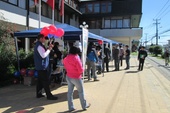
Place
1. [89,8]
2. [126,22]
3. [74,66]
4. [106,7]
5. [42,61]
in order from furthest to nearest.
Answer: [89,8] → [106,7] → [126,22] → [42,61] → [74,66]

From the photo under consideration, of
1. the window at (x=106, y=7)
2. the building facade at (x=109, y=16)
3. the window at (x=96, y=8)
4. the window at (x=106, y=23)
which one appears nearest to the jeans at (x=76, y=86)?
the building facade at (x=109, y=16)

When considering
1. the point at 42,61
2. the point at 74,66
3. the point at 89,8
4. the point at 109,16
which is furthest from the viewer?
the point at 89,8

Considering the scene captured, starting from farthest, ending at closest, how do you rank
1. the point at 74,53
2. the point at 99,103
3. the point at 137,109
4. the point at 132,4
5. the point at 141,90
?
1. the point at 132,4
2. the point at 141,90
3. the point at 99,103
4. the point at 137,109
5. the point at 74,53

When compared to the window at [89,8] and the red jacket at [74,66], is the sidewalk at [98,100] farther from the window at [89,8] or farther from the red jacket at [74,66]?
the window at [89,8]

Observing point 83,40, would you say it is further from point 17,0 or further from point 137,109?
point 17,0

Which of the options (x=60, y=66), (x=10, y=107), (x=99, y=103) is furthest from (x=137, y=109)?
(x=60, y=66)

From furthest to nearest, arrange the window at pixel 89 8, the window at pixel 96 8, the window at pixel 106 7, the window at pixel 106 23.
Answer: the window at pixel 89 8 < the window at pixel 96 8 < the window at pixel 106 7 < the window at pixel 106 23

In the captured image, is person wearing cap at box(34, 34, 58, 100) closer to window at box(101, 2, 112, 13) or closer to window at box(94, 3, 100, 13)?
window at box(101, 2, 112, 13)

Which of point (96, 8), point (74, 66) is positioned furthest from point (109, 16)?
point (74, 66)

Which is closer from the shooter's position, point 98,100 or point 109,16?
point 98,100

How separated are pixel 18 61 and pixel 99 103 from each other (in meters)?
4.85

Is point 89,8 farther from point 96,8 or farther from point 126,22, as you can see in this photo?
point 126,22

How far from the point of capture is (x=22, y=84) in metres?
10.3

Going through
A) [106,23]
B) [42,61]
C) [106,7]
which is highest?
[106,7]
